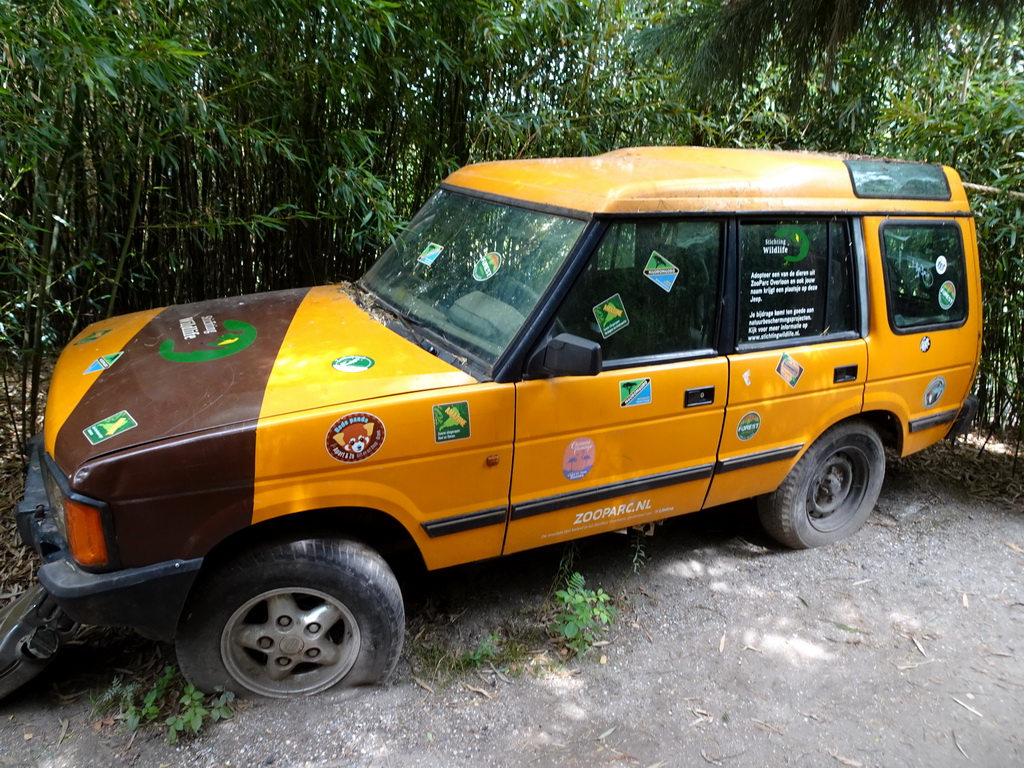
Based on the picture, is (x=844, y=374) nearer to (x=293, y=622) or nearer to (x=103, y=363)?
(x=293, y=622)

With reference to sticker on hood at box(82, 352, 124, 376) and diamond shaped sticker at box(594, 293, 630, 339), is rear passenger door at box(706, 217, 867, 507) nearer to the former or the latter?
diamond shaped sticker at box(594, 293, 630, 339)

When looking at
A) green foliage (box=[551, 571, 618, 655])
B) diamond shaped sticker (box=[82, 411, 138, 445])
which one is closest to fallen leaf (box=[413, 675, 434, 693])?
green foliage (box=[551, 571, 618, 655])

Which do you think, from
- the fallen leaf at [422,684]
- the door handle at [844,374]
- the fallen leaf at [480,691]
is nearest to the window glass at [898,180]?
the door handle at [844,374]

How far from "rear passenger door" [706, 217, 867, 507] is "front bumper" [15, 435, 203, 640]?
2.19m

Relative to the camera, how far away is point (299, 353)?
2.79 meters

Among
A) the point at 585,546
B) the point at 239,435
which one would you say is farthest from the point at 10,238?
the point at 585,546

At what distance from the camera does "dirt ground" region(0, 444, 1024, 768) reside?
2568mm

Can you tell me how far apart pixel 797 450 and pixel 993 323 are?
211 cm

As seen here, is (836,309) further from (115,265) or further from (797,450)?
(115,265)

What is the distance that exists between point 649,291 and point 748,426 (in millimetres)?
809

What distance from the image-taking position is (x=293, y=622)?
8.57ft

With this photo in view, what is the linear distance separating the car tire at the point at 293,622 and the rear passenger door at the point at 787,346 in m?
1.59

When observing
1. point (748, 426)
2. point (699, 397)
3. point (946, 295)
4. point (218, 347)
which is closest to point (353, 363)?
point (218, 347)

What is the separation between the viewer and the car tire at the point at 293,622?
2.49 metres
